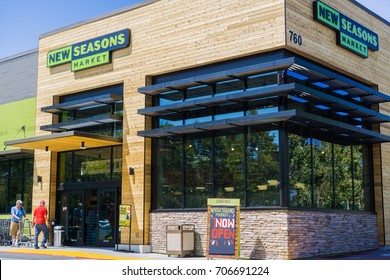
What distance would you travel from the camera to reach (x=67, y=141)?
20.8m

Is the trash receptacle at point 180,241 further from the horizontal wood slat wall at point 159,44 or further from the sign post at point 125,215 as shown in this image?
the sign post at point 125,215

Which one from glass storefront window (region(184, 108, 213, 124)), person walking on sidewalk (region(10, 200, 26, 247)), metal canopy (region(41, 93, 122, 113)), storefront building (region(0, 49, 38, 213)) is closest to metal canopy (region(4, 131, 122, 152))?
metal canopy (region(41, 93, 122, 113))

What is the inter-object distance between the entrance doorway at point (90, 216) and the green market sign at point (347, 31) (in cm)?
963

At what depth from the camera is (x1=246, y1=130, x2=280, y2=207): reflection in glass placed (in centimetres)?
1759

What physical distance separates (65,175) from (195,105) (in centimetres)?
734

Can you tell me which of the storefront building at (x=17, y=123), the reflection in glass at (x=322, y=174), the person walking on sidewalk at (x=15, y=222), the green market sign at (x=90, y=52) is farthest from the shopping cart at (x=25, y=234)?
the reflection in glass at (x=322, y=174)

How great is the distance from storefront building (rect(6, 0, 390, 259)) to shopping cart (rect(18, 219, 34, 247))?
1.25 meters

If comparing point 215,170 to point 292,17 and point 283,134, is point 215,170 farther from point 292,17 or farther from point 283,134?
point 292,17

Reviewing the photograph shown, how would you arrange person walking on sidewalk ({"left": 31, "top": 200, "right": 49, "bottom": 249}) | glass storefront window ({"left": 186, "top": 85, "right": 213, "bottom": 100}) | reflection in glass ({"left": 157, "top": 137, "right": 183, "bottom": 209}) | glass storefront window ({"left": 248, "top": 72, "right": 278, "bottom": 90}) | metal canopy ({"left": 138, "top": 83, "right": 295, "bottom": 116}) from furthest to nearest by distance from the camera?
person walking on sidewalk ({"left": 31, "top": 200, "right": 49, "bottom": 249}), reflection in glass ({"left": 157, "top": 137, "right": 183, "bottom": 209}), glass storefront window ({"left": 186, "top": 85, "right": 213, "bottom": 100}), glass storefront window ({"left": 248, "top": 72, "right": 278, "bottom": 90}), metal canopy ({"left": 138, "top": 83, "right": 295, "bottom": 116})

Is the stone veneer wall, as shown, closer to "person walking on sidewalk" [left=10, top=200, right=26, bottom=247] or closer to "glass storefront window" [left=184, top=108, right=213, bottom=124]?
"glass storefront window" [left=184, top=108, right=213, bottom=124]

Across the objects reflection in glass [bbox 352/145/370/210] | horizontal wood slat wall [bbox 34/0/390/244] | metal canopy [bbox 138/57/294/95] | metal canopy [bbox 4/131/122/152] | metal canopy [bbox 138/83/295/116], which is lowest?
reflection in glass [bbox 352/145/370/210]

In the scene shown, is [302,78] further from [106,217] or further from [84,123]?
[106,217]

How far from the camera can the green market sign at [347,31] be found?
63.4 feet

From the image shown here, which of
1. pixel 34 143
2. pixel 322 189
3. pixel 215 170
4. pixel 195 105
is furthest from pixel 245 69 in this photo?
pixel 34 143
